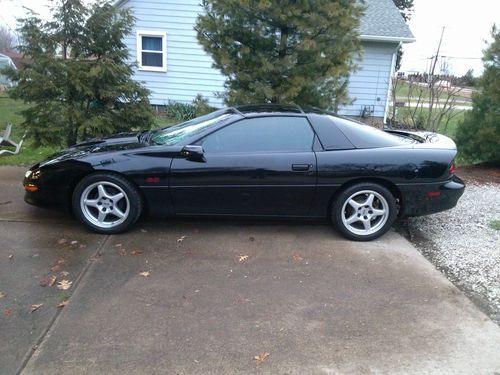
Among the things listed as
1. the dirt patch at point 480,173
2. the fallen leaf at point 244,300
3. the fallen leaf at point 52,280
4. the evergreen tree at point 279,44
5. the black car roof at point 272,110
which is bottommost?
the fallen leaf at point 52,280

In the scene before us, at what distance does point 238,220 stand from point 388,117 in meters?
10.9

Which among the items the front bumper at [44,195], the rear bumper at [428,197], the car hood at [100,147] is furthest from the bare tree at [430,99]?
the front bumper at [44,195]

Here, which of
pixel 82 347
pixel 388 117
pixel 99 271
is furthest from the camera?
pixel 388 117

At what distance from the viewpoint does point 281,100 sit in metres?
6.93

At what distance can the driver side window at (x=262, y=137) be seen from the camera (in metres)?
4.37

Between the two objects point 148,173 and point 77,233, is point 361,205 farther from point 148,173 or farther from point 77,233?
point 77,233

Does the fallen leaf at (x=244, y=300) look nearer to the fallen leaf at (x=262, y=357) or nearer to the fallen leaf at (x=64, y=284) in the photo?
the fallen leaf at (x=262, y=357)

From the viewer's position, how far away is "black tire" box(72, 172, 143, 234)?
4281mm

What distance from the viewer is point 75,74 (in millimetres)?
6141

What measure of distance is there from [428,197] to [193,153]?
2.40 meters

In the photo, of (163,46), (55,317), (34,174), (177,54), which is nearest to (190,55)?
(177,54)

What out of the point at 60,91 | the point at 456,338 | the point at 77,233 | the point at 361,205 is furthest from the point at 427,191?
the point at 60,91

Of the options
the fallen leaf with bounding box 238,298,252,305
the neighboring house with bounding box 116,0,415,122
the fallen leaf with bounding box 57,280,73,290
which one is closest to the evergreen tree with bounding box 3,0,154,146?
the fallen leaf with bounding box 57,280,73,290

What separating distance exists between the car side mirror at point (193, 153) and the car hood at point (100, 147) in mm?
492
